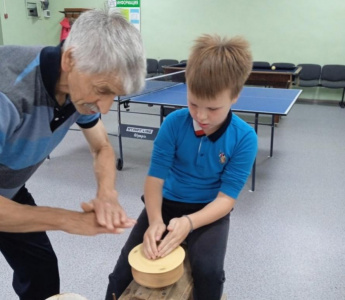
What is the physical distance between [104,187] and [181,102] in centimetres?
219

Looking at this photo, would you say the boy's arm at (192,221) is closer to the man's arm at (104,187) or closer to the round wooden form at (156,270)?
the round wooden form at (156,270)

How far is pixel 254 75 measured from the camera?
563 cm

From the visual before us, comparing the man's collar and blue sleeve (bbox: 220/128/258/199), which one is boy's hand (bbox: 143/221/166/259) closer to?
blue sleeve (bbox: 220/128/258/199)

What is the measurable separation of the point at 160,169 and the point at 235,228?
128 centimetres

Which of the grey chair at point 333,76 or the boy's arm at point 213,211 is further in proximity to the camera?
the grey chair at point 333,76

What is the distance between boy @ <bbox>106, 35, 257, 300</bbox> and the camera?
4.12ft

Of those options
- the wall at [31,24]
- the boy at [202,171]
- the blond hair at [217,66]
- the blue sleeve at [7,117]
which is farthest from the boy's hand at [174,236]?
the wall at [31,24]

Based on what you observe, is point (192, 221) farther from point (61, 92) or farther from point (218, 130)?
point (61, 92)

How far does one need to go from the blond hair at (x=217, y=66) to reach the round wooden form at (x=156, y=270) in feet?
1.99

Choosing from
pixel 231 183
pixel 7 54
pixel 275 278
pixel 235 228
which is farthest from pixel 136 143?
pixel 7 54

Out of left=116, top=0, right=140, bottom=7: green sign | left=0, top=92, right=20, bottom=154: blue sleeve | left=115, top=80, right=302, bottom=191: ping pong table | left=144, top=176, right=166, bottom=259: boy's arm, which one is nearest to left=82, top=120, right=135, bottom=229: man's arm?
left=144, top=176, right=166, bottom=259: boy's arm

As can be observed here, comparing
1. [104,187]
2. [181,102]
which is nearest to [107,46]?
[104,187]

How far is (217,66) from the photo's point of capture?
1.24m

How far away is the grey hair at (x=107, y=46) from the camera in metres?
0.88
